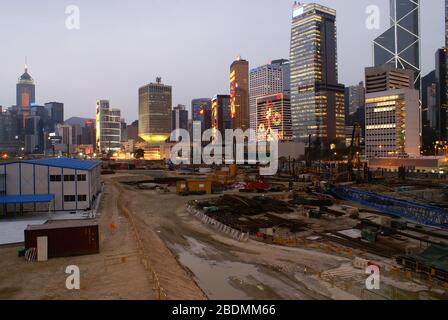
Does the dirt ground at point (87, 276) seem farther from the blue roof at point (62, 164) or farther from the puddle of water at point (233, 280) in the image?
the blue roof at point (62, 164)

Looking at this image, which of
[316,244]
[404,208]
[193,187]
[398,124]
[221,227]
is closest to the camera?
[316,244]

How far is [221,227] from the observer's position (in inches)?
1439

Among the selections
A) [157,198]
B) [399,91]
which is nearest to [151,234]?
[157,198]

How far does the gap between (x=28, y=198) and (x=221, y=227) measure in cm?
2179

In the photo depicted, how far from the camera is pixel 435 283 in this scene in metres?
21.2

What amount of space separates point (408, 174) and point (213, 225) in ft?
302

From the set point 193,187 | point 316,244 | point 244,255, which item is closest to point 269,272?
point 244,255

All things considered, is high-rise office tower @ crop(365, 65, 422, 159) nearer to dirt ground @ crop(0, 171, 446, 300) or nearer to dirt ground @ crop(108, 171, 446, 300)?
dirt ground @ crop(108, 171, 446, 300)

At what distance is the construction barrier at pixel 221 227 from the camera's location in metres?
32.4

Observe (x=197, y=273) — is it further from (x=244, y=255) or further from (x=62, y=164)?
(x=62, y=164)

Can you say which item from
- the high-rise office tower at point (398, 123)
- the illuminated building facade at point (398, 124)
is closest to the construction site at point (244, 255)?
the illuminated building facade at point (398, 124)

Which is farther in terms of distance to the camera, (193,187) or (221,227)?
(193,187)

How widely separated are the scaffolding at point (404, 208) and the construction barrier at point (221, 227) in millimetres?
21861
